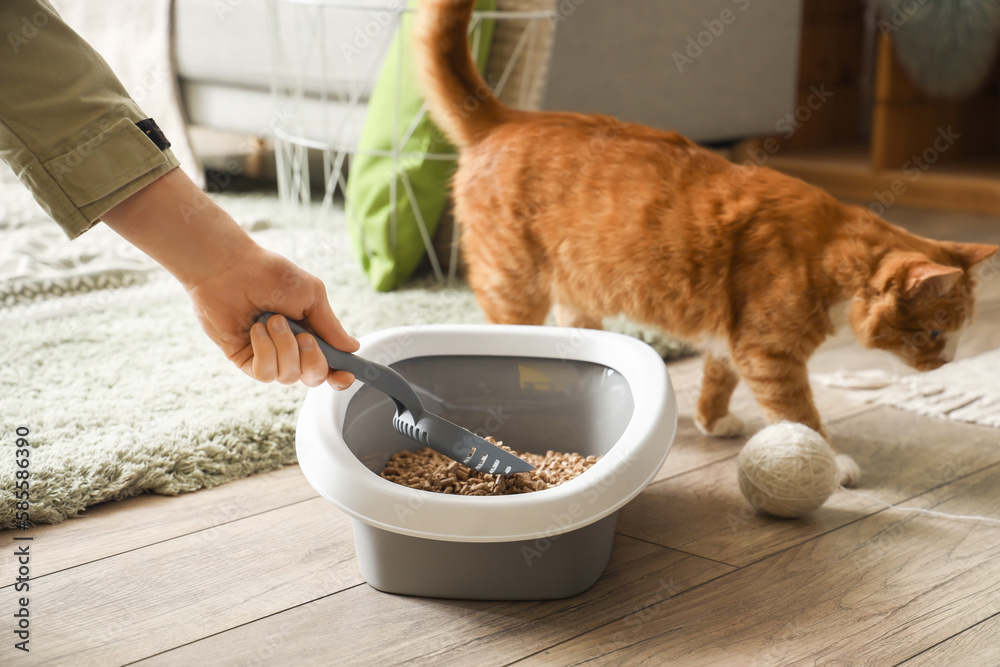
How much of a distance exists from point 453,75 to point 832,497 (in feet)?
2.92

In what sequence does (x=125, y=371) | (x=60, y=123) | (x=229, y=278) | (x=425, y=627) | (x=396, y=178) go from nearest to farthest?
1. (x=60, y=123)
2. (x=229, y=278)
3. (x=425, y=627)
4. (x=125, y=371)
5. (x=396, y=178)

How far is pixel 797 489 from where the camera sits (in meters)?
1.12

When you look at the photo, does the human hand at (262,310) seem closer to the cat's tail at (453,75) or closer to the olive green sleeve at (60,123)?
the olive green sleeve at (60,123)

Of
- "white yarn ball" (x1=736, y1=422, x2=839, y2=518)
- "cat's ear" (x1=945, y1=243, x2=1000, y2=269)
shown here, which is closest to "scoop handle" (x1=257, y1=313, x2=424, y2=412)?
"white yarn ball" (x1=736, y1=422, x2=839, y2=518)

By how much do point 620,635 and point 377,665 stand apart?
0.25 metres

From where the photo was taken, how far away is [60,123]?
687 mm

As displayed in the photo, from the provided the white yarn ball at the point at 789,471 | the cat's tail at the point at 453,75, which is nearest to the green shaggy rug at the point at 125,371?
→ the cat's tail at the point at 453,75

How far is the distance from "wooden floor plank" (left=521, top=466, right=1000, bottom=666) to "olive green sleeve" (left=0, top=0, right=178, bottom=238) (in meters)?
0.60

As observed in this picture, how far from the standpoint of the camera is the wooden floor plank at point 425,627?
887 mm

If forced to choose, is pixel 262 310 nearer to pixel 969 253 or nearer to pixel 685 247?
pixel 685 247

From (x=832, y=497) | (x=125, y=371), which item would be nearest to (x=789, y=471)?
(x=832, y=497)

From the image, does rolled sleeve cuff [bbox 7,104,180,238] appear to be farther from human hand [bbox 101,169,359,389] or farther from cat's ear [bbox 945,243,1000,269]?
cat's ear [bbox 945,243,1000,269]

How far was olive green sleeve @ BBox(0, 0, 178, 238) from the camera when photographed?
0.68m

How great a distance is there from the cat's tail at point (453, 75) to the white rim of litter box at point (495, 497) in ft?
1.89
